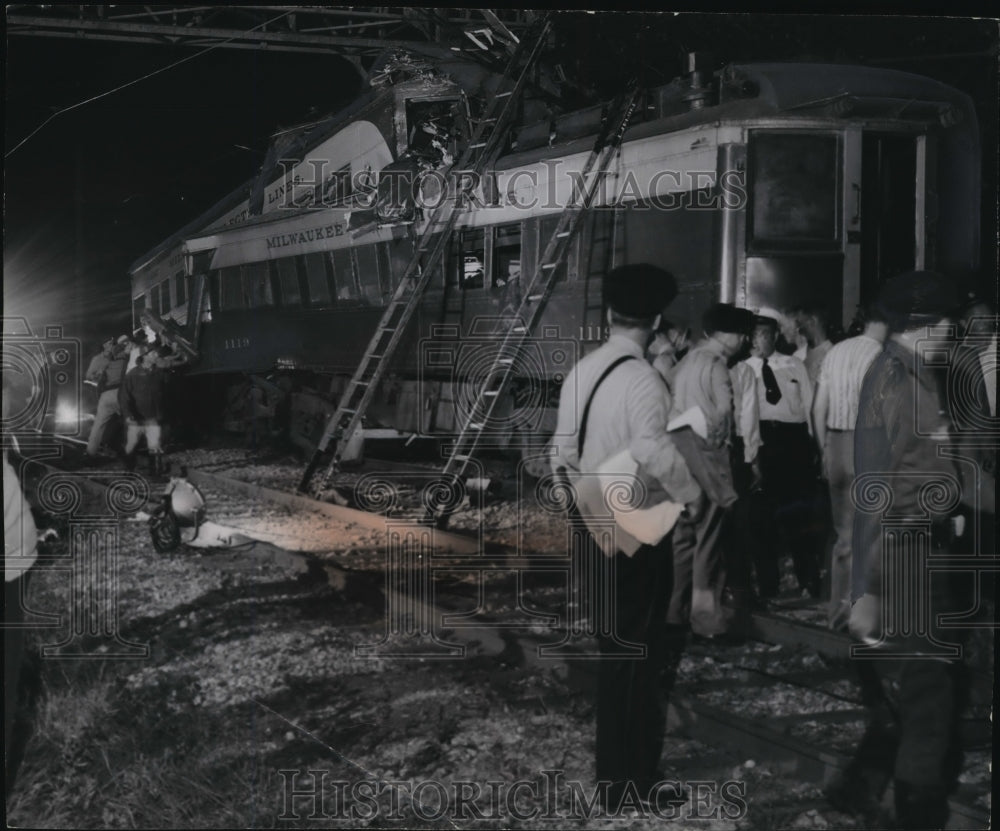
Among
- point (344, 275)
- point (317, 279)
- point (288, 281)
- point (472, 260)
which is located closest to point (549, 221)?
point (472, 260)

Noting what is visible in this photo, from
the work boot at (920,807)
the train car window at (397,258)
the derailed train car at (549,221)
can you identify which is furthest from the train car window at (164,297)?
the work boot at (920,807)

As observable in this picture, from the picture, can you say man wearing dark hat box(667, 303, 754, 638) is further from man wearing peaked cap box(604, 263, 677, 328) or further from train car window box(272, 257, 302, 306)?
train car window box(272, 257, 302, 306)

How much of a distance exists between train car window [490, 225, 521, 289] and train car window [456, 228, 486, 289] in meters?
0.05

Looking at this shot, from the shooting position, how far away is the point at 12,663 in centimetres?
375

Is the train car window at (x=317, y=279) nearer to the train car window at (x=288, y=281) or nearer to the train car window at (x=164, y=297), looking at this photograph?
the train car window at (x=288, y=281)

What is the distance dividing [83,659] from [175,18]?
2.55 meters


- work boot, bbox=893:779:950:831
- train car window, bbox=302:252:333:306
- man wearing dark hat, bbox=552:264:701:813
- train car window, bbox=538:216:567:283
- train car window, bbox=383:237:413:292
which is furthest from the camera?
train car window, bbox=302:252:333:306

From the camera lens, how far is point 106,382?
3816 millimetres

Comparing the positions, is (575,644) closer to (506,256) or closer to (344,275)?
(506,256)

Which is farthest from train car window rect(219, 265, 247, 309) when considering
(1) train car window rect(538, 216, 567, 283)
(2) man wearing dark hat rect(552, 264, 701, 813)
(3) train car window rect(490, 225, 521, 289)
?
(2) man wearing dark hat rect(552, 264, 701, 813)

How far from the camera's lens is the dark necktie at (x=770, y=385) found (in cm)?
370

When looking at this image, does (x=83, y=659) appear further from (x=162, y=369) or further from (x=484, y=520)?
(x=484, y=520)

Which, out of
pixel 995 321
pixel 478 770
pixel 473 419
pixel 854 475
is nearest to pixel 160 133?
pixel 473 419

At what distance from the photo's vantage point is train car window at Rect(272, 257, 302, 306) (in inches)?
158
